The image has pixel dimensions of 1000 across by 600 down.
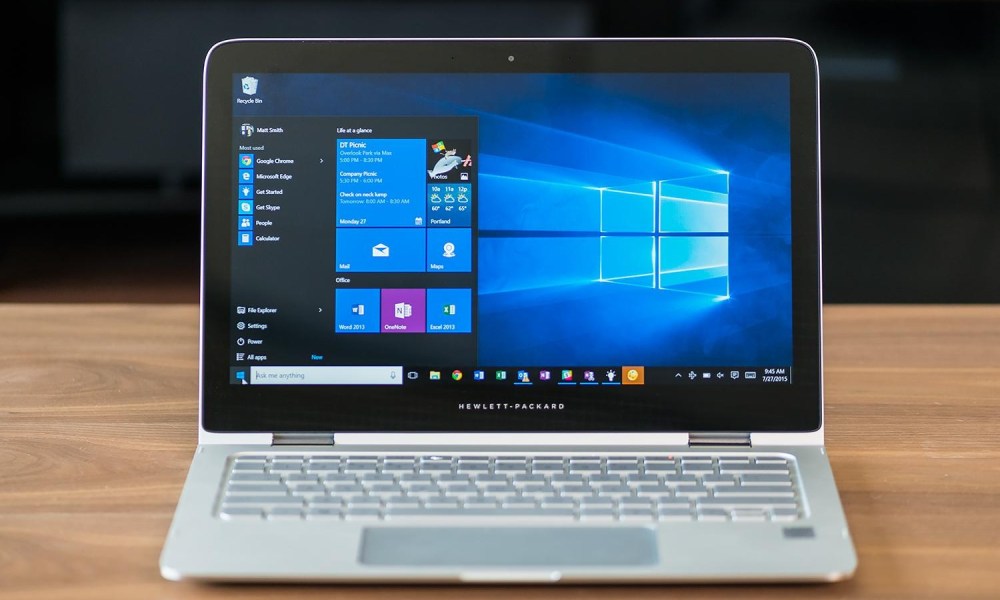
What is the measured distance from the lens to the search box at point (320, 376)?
2.60ft

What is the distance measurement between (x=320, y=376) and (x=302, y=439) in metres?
0.05

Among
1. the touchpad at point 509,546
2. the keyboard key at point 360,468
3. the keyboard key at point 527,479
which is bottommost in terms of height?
the touchpad at point 509,546

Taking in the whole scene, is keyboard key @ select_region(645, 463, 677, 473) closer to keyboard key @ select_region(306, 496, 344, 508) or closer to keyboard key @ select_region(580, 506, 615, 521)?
keyboard key @ select_region(580, 506, 615, 521)

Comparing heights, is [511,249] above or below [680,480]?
above

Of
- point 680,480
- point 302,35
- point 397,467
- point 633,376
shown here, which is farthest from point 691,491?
point 302,35

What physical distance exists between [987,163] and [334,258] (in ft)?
2.94

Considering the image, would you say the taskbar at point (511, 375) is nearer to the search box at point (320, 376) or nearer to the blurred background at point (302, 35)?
the search box at point (320, 376)

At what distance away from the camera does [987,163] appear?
1.25 metres

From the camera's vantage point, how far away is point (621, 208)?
809mm

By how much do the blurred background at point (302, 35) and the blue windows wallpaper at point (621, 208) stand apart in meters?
0.40

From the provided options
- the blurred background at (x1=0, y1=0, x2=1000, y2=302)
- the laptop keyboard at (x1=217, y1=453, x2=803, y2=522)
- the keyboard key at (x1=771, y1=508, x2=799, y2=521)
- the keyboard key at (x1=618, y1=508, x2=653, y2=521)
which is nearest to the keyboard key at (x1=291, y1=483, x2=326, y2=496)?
the laptop keyboard at (x1=217, y1=453, x2=803, y2=522)

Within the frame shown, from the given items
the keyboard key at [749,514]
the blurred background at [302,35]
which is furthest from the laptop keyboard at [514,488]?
the blurred background at [302,35]

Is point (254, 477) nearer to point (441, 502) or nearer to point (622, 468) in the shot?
point (441, 502)

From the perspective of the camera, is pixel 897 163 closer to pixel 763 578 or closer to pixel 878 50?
pixel 878 50
